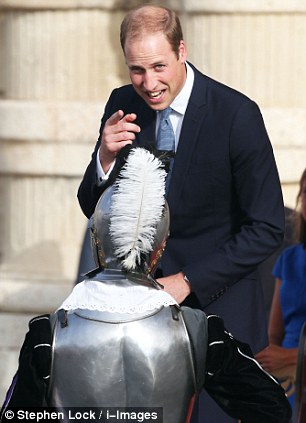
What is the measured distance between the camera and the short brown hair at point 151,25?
4566 mm

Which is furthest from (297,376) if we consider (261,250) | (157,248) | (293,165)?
(293,165)

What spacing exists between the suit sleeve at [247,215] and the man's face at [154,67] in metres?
0.24

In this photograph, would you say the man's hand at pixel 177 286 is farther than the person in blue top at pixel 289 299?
No

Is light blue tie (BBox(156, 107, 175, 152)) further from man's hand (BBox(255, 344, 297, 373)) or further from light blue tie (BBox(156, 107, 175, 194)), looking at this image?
man's hand (BBox(255, 344, 297, 373))

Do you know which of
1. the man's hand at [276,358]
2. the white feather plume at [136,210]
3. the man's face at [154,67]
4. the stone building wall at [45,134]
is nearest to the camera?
the white feather plume at [136,210]

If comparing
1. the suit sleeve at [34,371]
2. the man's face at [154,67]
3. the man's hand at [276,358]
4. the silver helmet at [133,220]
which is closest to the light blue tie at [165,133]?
the man's face at [154,67]

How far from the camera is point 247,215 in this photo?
15.5 feet

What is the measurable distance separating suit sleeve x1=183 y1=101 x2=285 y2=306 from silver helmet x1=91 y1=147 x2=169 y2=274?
1.47 feet

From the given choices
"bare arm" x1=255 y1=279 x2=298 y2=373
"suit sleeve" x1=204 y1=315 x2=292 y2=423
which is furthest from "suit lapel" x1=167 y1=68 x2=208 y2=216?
"bare arm" x1=255 y1=279 x2=298 y2=373

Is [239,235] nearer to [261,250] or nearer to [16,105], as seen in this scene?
[261,250]

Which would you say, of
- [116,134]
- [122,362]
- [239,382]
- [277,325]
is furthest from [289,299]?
[122,362]

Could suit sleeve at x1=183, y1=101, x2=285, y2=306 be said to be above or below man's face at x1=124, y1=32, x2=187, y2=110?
below

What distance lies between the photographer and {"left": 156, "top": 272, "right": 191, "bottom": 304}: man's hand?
15.0 feet

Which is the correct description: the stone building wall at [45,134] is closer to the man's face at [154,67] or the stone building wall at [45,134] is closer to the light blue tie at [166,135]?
the light blue tie at [166,135]
